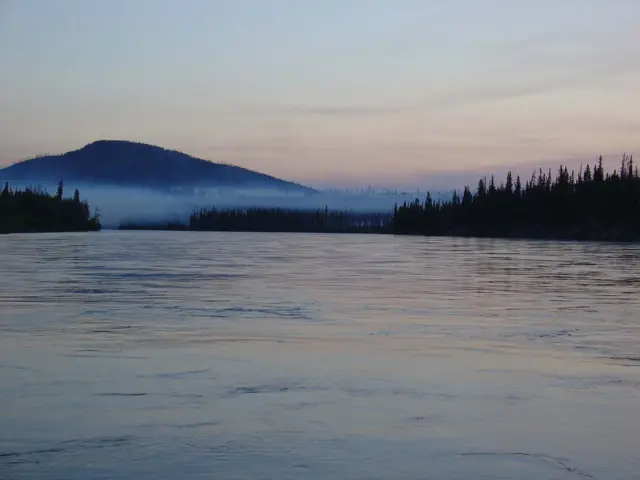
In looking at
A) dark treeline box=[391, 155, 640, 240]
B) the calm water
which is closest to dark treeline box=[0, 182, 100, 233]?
dark treeline box=[391, 155, 640, 240]

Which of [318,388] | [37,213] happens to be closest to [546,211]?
[37,213]

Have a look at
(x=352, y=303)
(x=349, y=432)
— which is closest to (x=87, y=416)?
(x=349, y=432)

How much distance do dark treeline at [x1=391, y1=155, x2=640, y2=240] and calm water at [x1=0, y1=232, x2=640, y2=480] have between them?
87.4 metres

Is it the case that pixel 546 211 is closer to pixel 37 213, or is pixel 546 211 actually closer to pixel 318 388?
pixel 37 213

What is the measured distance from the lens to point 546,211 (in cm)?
13175

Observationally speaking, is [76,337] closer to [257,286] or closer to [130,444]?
[130,444]

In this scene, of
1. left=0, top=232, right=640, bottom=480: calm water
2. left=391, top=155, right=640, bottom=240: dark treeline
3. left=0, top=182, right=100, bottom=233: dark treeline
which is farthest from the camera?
left=0, top=182, right=100, bottom=233: dark treeline

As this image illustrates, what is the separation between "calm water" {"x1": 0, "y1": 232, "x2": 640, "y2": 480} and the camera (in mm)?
8695

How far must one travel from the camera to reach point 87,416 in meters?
10.3

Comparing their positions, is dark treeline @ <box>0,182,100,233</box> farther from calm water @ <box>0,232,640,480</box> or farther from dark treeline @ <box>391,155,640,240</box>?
calm water @ <box>0,232,640,480</box>

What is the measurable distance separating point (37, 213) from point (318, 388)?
164 m

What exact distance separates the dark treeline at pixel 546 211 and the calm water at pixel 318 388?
287 feet

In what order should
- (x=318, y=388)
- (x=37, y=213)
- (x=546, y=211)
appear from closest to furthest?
(x=318, y=388) < (x=546, y=211) < (x=37, y=213)

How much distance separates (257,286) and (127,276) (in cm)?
686
